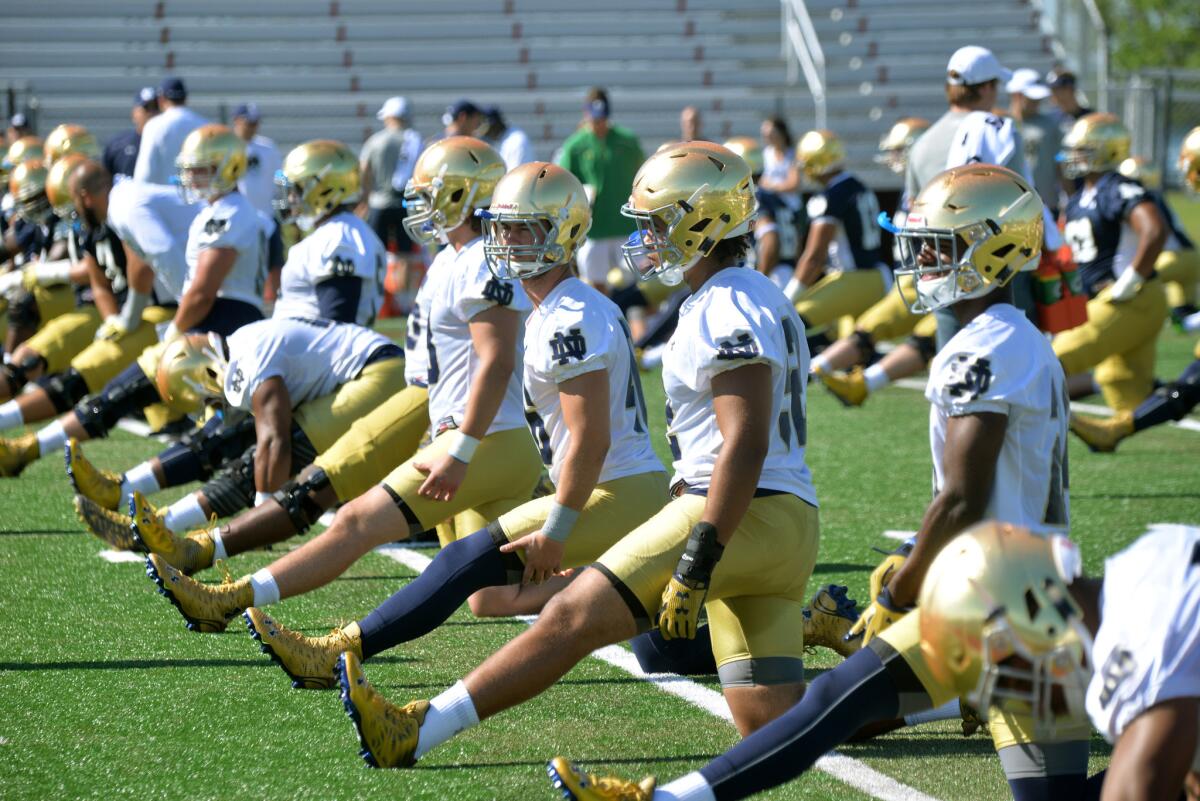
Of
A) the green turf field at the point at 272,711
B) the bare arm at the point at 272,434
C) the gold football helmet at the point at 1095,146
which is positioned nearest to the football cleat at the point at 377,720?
the green turf field at the point at 272,711

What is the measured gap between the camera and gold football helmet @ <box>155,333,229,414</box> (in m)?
6.54

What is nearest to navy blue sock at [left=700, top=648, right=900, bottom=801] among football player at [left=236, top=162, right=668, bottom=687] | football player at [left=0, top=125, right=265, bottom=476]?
football player at [left=236, top=162, right=668, bottom=687]

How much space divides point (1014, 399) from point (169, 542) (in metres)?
3.19

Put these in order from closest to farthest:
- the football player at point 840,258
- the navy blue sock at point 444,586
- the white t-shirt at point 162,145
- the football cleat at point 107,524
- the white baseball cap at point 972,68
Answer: the navy blue sock at point 444,586, the football cleat at point 107,524, the white baseball cap at point 972,68, the football player at point 840,258, the white t-shirt at point 162,145

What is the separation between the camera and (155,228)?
7.95m

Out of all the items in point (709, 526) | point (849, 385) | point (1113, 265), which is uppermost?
point (709, 526)

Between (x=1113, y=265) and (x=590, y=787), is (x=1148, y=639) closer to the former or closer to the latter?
(x=590, y=787)

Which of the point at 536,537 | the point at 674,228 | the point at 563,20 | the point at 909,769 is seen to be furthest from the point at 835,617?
the point at 563,20

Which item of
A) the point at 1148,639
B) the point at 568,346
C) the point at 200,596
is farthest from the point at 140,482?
the point at 1148,639

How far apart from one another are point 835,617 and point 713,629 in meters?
0.83

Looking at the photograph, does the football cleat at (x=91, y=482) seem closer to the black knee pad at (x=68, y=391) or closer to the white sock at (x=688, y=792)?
the black knee pad at (x=68, y=391)

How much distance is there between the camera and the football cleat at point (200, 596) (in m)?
4.98

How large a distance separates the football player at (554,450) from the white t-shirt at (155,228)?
3652 millimetres

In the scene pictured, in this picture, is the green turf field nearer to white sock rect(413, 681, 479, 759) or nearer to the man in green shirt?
white sock rect(413, 681, 479, 759)
